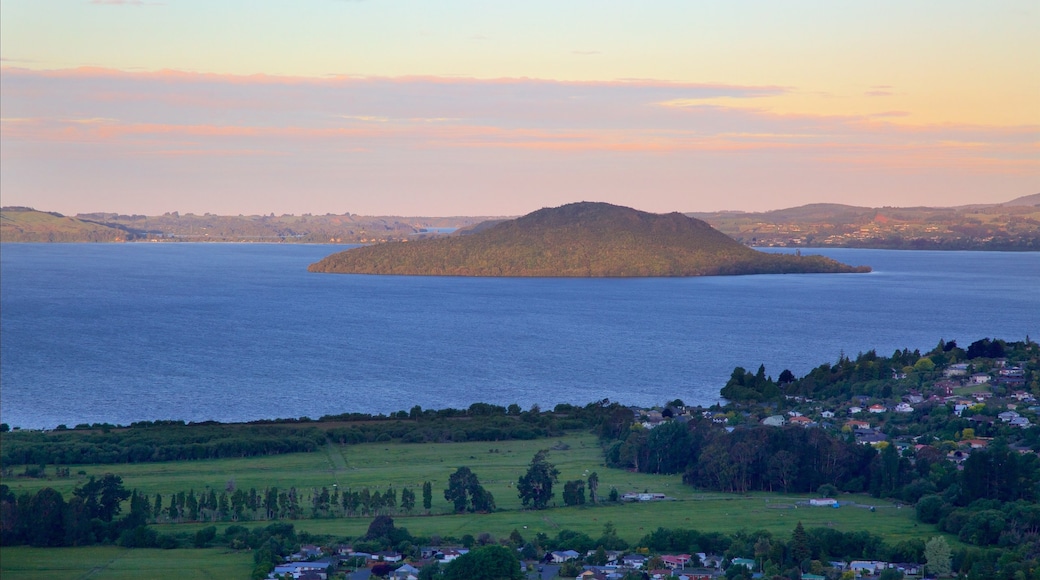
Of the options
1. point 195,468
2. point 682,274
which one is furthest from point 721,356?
point 682,274

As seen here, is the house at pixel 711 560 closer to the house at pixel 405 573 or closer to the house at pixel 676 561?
the house at pixel 676 561

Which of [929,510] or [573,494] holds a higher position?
[573,494]

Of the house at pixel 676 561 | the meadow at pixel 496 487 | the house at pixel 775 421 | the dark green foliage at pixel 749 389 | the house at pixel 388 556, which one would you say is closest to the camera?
the house at pixel 676 561

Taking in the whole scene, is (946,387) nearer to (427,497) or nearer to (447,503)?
(447,503)

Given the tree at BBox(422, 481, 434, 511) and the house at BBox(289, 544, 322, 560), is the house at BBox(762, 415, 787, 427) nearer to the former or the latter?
the tree at BBox(422, 481, 434, 511)

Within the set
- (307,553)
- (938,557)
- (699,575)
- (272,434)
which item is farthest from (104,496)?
(938,557)

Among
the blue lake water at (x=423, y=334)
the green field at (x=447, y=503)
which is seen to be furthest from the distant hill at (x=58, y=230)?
the green field at (x=447, y=503)

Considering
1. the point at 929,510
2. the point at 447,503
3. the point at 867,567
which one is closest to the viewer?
the point at 867,567
